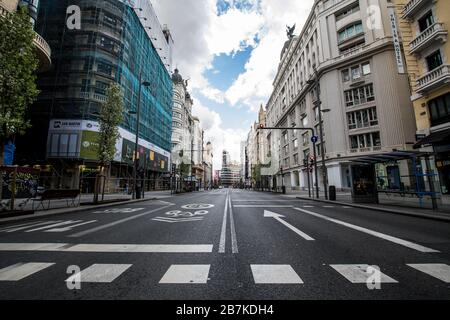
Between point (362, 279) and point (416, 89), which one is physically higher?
point (416, 89)

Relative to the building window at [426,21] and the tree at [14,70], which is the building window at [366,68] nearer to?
the building window at [426,21]

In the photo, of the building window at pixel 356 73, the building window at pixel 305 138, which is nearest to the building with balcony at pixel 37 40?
the building window at pixel 356 73

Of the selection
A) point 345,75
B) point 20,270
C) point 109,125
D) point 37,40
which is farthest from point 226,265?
point 345,75

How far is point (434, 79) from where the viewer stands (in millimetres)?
14359

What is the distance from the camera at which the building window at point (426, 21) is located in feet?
51.7

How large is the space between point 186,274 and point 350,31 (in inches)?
1660

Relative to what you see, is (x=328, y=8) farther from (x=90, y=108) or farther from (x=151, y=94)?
(x=90, y=108)

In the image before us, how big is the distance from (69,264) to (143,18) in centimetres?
4860

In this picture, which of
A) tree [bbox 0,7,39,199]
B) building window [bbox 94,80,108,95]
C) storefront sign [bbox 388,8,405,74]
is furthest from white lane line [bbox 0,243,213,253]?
building window [bbox 94,80,108,95]

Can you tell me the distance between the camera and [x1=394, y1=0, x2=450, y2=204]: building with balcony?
1328cm

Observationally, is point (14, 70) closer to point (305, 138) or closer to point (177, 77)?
point (305, 138)

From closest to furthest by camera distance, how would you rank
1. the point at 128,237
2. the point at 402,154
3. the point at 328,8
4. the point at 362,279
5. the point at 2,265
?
the point at 362,279, the point at 2,265, the point at 128,237, the point at 402,154, the point at 328,8

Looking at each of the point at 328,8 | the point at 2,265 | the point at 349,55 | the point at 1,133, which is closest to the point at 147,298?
the point at 2,265
